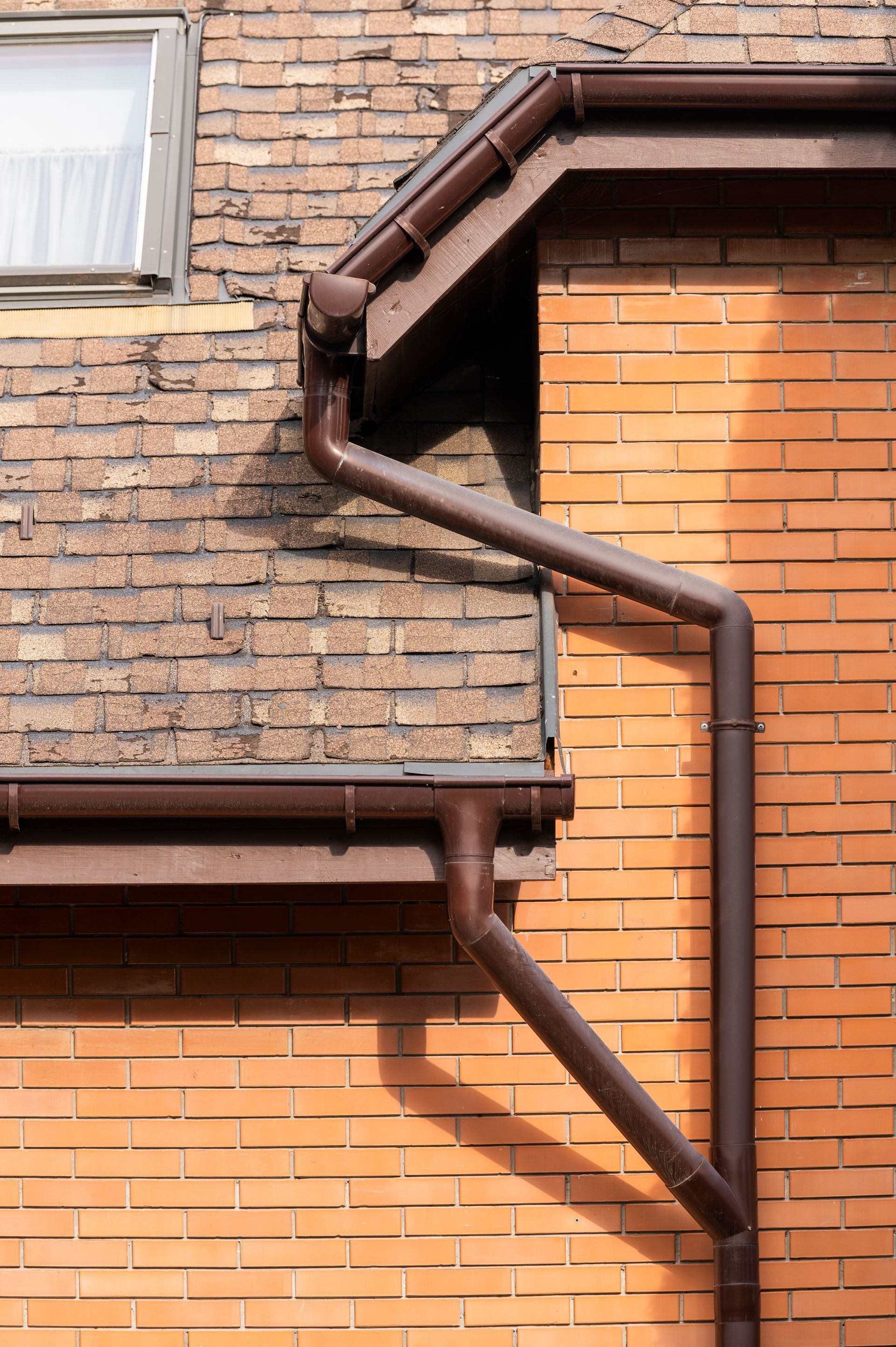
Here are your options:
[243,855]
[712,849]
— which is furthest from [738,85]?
[243,855]

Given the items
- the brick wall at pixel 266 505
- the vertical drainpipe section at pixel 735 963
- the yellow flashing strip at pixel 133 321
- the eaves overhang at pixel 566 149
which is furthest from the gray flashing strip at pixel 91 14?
the vertical drainpipe section at pixel 735 963

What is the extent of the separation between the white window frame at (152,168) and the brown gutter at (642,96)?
103 centimetres

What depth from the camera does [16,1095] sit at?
3.53m

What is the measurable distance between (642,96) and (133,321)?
1.74 meters

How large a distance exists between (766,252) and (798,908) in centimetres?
201

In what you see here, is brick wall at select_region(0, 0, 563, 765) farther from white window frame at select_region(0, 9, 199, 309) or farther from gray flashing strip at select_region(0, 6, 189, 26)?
gray flashing strip at select_region(0, 6, 189, 26)

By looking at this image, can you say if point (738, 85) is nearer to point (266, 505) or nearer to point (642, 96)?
point (642, 96)

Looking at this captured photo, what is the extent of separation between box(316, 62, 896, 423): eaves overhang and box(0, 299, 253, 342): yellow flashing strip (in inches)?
21.7

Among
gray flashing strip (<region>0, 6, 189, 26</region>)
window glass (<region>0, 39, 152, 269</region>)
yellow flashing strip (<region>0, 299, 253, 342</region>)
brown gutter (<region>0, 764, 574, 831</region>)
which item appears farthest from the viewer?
gray flashing strip (<region>0, 6, 189, 26</region>)

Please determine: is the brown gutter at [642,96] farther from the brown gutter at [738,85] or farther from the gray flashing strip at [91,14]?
the gray flashing strip at [91,14]

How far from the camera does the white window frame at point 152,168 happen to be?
13.3 ft

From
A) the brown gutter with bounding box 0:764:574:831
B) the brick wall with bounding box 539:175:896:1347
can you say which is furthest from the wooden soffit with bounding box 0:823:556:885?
the brick wall with bounding box 539:175:896:1347

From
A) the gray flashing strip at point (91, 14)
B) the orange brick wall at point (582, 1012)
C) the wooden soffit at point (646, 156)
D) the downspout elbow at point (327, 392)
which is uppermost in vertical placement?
the gray flashing strip at point (91, 14)

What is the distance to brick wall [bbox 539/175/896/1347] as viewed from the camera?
342 cm
